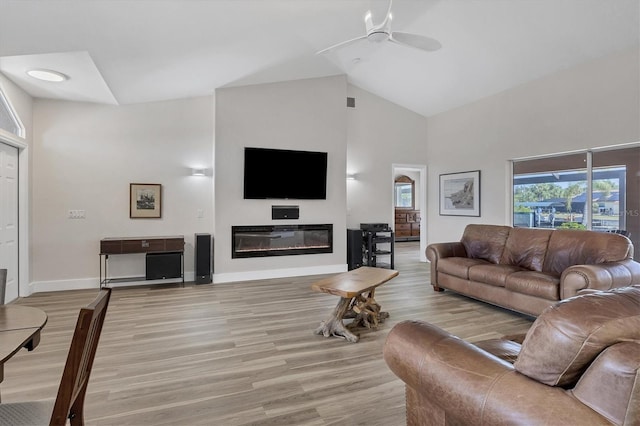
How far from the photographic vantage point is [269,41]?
14.1 feet

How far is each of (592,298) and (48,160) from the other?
6.40 m

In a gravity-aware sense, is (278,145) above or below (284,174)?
above

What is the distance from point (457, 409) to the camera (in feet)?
4.23

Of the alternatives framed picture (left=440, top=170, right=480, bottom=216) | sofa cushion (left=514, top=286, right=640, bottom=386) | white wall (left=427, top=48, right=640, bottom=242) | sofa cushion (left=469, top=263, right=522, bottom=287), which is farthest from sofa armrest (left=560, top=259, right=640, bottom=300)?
framed picture (left=440, top=170, right=480, bottom=216)

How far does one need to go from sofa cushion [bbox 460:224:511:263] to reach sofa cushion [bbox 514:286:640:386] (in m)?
3.68

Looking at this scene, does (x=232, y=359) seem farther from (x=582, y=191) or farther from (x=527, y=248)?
(x=582, y=191)

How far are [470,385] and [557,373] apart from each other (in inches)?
11.5

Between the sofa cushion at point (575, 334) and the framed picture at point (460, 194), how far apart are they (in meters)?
5.76

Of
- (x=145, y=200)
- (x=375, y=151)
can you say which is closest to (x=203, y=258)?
(x=145, y=200)

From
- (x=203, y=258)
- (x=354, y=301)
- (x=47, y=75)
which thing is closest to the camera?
(x=354, y=301)

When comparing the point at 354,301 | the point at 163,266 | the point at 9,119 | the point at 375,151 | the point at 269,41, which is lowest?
the point at 354,301

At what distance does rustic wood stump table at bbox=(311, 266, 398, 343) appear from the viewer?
3.21m

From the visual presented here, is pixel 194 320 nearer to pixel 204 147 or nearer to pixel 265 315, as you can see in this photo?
pixel 265 315

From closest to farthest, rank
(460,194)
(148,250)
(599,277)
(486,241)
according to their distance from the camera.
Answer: (599,277)
(486,241)
(148,250)
(460,194)
